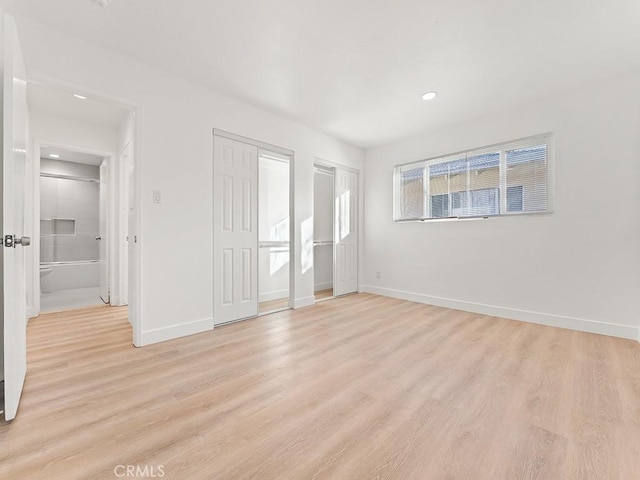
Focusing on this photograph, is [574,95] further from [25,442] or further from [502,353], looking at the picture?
[25,442]

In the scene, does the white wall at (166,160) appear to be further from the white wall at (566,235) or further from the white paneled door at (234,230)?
the white wall at (566,235)

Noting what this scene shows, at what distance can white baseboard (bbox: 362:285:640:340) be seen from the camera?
284 centimetres

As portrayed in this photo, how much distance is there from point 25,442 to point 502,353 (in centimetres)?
318

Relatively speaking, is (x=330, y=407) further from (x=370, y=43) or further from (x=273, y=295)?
(x=273, y=295)

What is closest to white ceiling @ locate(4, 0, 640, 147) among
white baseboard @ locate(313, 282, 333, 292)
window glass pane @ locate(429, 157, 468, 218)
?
window glass pane @ locate(429, 157, 468, 218)

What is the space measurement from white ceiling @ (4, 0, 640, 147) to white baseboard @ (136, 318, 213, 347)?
2.47m

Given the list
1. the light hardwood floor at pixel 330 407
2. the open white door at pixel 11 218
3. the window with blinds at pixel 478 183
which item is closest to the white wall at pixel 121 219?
the light hardwood floor at pixel 330 407

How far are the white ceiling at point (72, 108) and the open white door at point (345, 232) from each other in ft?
10.1

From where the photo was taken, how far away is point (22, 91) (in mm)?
1874

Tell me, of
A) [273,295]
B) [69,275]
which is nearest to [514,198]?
[273,295]

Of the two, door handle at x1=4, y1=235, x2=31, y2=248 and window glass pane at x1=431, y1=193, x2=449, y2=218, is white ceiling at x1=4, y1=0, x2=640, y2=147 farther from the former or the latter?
door handle at x1=4, y1=235, x2=31, y2=248

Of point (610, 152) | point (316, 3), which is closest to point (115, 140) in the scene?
point (316, 3)

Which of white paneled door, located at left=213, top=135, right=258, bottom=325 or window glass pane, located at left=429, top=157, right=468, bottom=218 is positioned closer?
white paneled door, located at left=213, top=135, right=258, bottom=325

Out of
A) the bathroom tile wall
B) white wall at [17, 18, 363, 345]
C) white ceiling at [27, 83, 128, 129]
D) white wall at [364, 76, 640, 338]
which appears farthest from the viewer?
the bathroom tile wall
